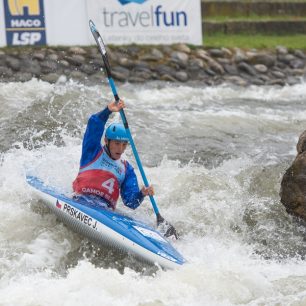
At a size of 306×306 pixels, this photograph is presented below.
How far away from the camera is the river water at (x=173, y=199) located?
5.43 metres

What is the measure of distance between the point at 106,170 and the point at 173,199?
4.68ft

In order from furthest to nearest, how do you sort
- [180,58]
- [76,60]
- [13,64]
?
[180,58] → [76,60] → [13,64]

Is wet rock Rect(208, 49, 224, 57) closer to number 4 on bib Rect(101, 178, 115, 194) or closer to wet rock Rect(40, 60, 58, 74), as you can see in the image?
wet rock Rect(40, 60, 58, 74)

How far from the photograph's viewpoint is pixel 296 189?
709 centimetres

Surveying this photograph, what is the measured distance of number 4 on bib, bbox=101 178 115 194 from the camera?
6.75m

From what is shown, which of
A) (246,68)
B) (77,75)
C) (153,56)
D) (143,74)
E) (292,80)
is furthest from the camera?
(292,80)

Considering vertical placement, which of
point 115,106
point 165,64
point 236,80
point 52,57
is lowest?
point 236,80

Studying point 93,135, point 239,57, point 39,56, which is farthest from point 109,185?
point 239,57

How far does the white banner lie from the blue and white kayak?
27.3ft

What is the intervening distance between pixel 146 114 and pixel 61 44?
3.29 meters

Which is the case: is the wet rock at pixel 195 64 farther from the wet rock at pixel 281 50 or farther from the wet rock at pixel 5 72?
the wet rock at pixel 5 72

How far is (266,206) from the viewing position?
25.1 ft

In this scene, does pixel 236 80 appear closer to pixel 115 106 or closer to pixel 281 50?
pixel 281 50

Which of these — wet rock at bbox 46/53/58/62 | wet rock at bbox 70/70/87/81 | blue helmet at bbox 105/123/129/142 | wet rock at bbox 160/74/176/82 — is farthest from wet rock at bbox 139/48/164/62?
blue helmet at bbox 105/123/129/142
